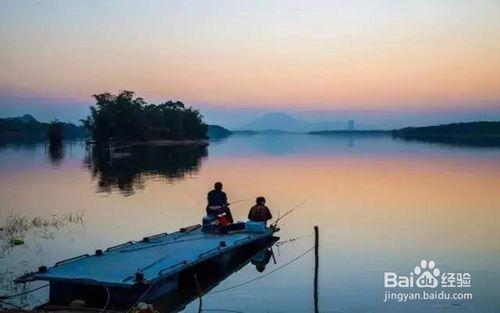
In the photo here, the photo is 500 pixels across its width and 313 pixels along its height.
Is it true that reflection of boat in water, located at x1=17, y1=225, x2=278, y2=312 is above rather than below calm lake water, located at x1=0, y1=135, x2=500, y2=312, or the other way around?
above

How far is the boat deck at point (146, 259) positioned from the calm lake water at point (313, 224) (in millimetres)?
1084

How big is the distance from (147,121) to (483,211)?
9719 cm

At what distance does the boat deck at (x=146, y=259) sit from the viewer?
41.0 feet

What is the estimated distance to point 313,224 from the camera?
2556cm

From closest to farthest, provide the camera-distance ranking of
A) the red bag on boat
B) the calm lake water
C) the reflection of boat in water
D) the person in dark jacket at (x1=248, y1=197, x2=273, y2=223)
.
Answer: the reflection of boat in water < the calm lake water < the red bag on boat < the person in dark jacket at (x1=248, y1=197, x2=273, y2=223)

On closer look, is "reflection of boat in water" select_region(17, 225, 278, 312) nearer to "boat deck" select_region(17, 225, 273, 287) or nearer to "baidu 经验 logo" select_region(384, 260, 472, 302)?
"boat deck" select_region(17, 225, 273, 287)

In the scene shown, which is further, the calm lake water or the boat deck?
the calm lake water

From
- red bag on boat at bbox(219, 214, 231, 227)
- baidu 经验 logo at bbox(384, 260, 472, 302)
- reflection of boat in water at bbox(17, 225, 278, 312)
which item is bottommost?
baidu 经验 logo at bbox(384, 260, 472, 302)

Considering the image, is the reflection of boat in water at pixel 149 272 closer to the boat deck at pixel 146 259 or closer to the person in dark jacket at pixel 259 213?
the boat deck at pixel 146 259

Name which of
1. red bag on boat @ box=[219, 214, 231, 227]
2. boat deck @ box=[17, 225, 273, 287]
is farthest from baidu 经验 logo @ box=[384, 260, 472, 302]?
red bag on boat @ box=[219, 214, 231, 227]

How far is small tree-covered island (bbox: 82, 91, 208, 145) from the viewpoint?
108000mm

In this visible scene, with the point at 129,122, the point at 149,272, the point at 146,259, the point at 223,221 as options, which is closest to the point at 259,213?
the point at 223,221

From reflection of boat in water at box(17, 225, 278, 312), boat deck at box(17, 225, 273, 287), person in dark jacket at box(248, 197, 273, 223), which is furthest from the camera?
person in dark jacket at box(248, 197, 273, 223)

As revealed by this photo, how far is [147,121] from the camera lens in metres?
119
